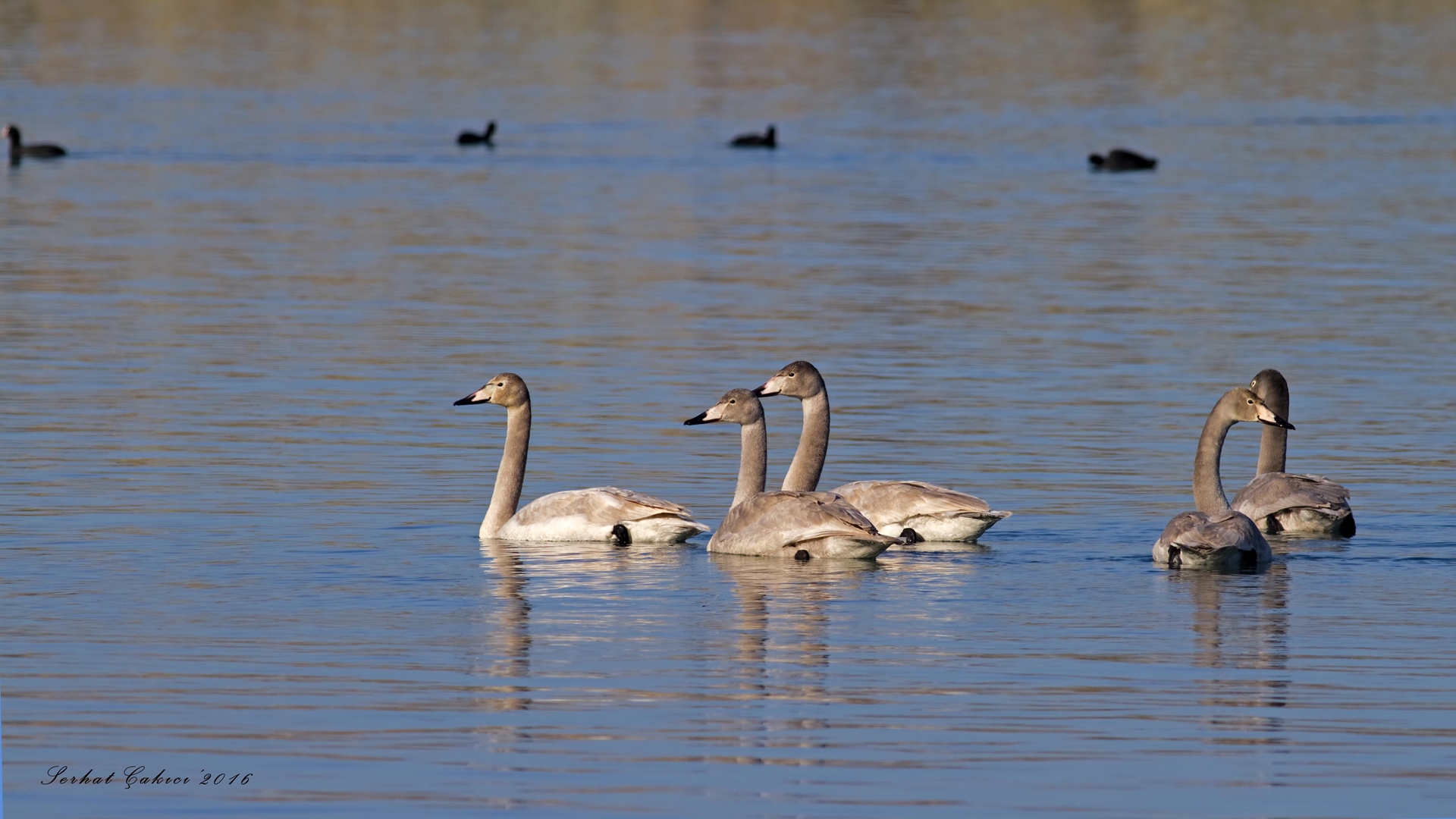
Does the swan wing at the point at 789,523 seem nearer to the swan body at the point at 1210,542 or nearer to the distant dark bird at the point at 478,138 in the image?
the swan body at the point at 1210,542

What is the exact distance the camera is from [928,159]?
5331 cm

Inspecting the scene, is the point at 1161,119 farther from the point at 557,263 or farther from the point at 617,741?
the point at 617,741

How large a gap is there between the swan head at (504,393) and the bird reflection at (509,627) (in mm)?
1528

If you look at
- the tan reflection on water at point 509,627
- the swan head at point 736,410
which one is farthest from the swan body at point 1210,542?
the tan reflection on water at point 509,627

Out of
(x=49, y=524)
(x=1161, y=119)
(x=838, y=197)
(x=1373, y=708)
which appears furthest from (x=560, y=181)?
(x=1373, y=708)

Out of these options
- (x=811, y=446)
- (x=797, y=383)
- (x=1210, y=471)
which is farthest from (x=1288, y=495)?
(x=797, y=383)

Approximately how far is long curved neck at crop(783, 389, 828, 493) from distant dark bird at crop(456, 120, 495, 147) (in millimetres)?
39115

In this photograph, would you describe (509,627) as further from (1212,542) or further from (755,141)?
(755,141)

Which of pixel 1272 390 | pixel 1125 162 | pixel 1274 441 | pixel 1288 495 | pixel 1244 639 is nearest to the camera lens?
pixel 1244 639

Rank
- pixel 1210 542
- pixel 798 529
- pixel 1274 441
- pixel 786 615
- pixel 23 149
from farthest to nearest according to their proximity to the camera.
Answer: pixel 23 149, pixel 1274 441, pixel 798 529, pixel 1210 542, pixel 786 615

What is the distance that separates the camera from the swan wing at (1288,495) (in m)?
16.1

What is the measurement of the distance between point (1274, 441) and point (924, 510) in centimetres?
357

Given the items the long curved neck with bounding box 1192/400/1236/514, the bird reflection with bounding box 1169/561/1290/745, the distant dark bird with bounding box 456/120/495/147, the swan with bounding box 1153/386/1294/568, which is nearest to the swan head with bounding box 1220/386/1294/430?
the long curved neck with bounding box 1192/400/1236/514

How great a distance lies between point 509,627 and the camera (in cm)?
1321
